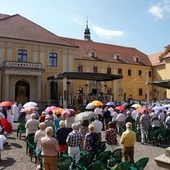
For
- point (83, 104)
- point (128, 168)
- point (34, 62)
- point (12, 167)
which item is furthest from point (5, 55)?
point (128, 168)

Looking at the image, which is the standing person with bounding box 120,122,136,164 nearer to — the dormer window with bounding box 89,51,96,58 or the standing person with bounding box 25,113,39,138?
the standing person with bounding box 25,113,39,138

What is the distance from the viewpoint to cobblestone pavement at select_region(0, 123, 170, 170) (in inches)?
336

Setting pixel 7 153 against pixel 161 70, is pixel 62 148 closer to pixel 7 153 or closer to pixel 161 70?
pixel 7 153

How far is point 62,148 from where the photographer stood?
803cm

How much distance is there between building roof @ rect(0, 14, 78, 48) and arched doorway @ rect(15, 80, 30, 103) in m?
5.37

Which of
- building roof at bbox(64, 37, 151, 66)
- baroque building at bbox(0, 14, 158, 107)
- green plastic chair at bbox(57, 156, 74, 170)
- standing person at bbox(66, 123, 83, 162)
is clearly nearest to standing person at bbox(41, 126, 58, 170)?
green plastic chair at bbox(57, 156, 74, 170)

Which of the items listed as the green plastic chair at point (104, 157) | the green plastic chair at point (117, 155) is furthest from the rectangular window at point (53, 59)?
the green plastic chair at point (104, 157)

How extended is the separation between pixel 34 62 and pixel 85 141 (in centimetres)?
2440

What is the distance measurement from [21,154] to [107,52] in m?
37.3

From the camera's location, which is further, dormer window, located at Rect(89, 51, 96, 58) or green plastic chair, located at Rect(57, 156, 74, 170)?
dormer window, located at Rect(89, 51, 96, 58)

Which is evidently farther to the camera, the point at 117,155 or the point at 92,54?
the point at 92,54

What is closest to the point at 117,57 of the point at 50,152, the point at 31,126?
the point at 31,126

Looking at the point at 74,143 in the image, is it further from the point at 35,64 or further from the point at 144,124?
the point at 35,64

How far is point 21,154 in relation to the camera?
10141 millimetres
